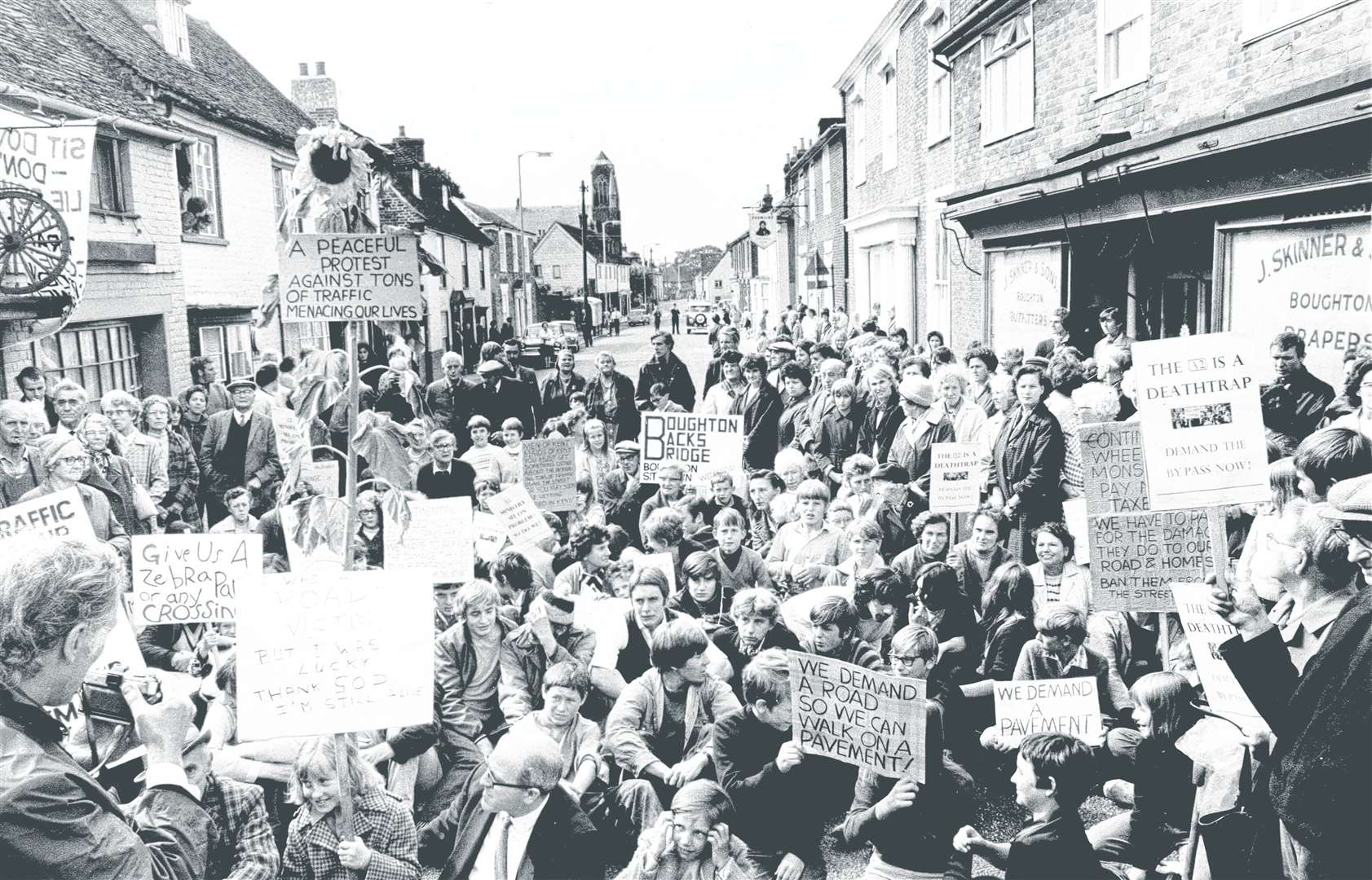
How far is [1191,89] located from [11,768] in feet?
34.0

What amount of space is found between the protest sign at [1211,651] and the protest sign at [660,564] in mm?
2559

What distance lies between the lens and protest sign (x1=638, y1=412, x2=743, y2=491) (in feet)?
25.6

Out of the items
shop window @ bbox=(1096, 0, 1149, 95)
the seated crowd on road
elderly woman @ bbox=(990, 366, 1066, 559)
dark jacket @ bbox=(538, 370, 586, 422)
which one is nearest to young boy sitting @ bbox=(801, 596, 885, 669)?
the seated crowd on road

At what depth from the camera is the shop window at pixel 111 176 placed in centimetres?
1408

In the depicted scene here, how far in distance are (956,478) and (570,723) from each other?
3.26 metres

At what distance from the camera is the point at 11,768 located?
82.7 inches

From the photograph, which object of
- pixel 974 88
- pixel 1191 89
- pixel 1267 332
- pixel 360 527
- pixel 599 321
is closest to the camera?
pixel 360 527

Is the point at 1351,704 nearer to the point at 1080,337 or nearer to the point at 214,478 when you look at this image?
the point at 214,478

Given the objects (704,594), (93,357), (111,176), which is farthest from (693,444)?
(111,176)

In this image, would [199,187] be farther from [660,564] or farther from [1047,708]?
[1047,708]

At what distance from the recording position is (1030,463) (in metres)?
7.25

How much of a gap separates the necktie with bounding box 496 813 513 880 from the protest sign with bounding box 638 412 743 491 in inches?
166

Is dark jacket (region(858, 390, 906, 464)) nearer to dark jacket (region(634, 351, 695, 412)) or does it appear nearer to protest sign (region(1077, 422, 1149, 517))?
dark jacket (region(634, 351, 695, 412))

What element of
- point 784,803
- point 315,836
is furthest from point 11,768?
point 784,803
